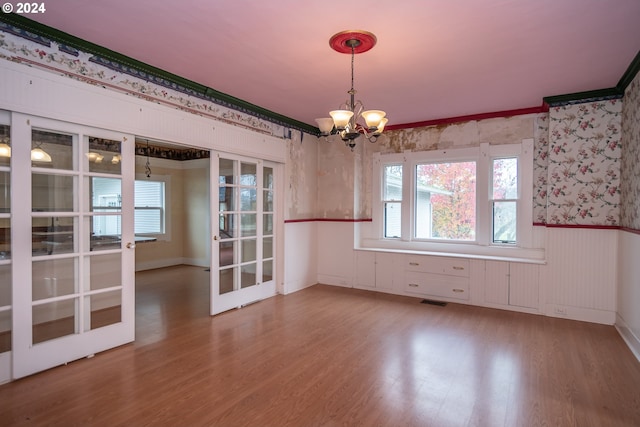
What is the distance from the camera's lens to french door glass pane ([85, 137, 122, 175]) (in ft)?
10.3

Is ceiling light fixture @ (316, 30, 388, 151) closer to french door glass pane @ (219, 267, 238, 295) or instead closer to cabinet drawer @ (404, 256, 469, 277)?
french door glass pane @ (219, 267, 238, 295)

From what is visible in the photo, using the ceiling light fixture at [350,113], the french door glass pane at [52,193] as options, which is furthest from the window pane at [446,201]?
the french door glass pane at [52,193]

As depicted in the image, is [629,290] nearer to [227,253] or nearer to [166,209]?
[227,253]

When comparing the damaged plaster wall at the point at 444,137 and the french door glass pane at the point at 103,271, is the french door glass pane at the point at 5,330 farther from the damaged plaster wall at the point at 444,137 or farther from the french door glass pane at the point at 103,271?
the damaged plaster wall at the point at 444,137

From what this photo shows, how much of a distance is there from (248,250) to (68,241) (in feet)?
7.09

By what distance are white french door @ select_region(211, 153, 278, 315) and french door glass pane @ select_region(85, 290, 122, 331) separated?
113 cm

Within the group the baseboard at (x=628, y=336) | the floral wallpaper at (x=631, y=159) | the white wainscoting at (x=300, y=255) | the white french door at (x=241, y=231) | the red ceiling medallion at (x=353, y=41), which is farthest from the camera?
the white wainscoting at (x=300, y=255)

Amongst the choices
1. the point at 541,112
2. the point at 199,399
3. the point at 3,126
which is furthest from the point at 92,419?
the point at 541,112

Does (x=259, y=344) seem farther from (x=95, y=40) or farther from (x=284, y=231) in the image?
(x=95, y=40)

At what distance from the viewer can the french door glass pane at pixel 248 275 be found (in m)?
4.73

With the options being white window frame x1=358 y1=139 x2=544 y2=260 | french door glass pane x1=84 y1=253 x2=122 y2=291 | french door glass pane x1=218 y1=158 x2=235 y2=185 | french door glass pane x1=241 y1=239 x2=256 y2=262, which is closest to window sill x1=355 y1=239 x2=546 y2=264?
white window frame x1=358 y1=139 x2=544 y2=260

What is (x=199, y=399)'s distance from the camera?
2477mm

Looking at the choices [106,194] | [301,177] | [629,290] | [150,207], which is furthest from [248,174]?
[629,290]

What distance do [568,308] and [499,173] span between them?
1.91 meters
